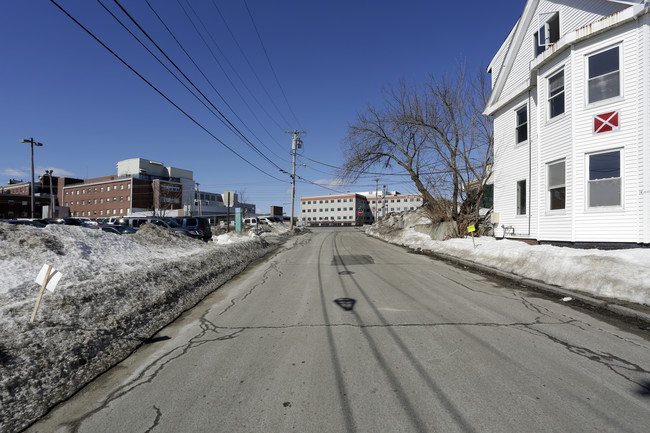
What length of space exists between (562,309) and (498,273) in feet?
12.0

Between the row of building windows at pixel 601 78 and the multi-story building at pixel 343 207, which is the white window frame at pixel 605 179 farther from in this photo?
the multi-story building at pixel 343 207

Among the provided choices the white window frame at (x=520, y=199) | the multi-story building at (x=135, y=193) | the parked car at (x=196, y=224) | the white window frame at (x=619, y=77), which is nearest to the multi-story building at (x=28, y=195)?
the multi-story building at (x=135, y=193)

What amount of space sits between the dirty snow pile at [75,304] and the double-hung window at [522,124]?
13.3 m

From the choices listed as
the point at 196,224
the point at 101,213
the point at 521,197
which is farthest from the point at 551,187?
the point at 101,213

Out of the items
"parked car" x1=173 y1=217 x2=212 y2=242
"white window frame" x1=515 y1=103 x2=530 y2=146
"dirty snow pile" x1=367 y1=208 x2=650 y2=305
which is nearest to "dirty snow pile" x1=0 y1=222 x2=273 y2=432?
"dirty snow pile" x1=367 y1=208 x2=650 y2=305

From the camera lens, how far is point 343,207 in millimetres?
108188

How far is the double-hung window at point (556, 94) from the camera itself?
11688 mm

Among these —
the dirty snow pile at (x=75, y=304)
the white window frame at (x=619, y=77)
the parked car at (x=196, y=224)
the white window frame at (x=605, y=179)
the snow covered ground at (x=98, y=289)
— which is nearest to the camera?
the dirty snow pile at (x=75, y=304)

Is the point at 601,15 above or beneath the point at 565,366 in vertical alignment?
above

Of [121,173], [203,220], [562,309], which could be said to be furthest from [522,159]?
[121,173]

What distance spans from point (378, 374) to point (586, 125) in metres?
11.4

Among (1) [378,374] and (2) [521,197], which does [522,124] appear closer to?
(2) [521,197]

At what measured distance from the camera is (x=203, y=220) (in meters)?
21.5

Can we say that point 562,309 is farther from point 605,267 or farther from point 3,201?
point 3,201
